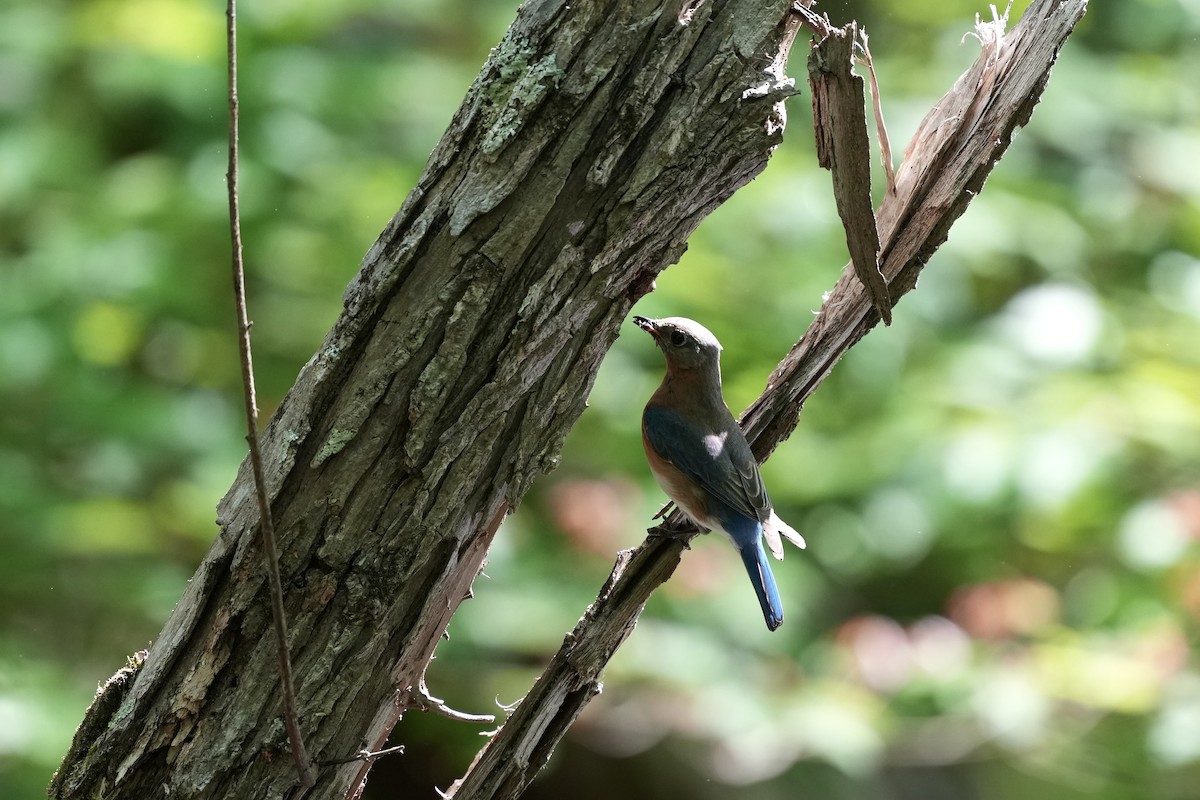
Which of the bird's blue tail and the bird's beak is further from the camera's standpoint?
the bird's beak

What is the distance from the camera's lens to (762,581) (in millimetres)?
3727

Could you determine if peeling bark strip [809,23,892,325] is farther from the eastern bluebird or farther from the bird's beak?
the bird's beak

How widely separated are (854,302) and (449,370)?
40.3 inches

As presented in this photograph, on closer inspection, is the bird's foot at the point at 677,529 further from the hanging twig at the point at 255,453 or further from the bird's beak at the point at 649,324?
the hanging twig at the point at 255,453

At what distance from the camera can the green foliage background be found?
13.9ft

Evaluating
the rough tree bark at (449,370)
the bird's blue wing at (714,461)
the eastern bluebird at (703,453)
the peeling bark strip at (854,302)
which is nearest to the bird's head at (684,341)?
the eastern bluebird at (703,453)

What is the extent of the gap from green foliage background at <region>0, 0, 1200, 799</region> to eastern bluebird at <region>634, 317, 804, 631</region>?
2.07 ft

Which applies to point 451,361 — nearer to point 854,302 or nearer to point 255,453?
point 255,453

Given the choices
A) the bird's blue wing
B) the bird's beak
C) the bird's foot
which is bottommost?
the bird's foot

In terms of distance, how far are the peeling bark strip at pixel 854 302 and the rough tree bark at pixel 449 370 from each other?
30 centimetres

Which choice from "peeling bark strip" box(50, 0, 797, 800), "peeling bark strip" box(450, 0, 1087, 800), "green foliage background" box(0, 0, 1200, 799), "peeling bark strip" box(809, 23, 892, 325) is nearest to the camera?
"peeling bark strip" box(50, 0, 797, 800)

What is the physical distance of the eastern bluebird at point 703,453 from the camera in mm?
3695

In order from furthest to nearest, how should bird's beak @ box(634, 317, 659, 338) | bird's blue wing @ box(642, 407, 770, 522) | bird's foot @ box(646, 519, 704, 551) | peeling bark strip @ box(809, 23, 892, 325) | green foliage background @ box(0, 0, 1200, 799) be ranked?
green foliage background @ box(0, 0, 1200, 799), bird's beak @ box(634, 317, 659, 338), bird's blue wing @ box(642, 407, 770, 522), bird's foot @ box(646, 519, 704, 551), peeling bark strip @ box(809, 23, 892, 325)

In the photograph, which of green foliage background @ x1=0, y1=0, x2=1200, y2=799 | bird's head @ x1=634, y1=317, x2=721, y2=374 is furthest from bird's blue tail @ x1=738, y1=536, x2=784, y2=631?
green foliage background @ x1=0, y1=0, x2=1200, y2=799
